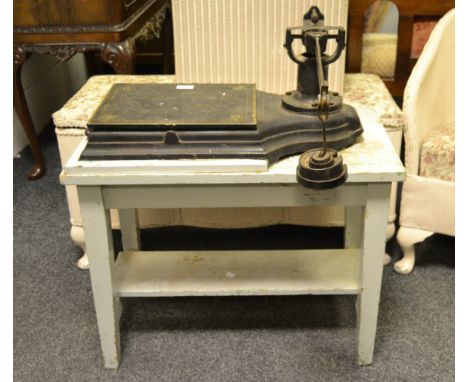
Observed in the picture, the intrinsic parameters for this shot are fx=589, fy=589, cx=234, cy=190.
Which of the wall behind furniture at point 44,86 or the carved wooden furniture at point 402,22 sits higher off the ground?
the carved wooden furniture at point 402,22

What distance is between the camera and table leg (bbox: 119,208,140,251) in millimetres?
1569

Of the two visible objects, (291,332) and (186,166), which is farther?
(291,332)

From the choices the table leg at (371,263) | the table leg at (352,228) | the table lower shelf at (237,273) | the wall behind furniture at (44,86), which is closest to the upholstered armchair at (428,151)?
the table leg at (352,228)

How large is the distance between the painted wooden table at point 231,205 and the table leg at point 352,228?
150 millimetres

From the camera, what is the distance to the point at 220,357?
1385 mm

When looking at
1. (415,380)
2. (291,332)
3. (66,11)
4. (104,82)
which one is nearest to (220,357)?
(291,332)

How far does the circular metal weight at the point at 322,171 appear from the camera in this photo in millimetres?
1005

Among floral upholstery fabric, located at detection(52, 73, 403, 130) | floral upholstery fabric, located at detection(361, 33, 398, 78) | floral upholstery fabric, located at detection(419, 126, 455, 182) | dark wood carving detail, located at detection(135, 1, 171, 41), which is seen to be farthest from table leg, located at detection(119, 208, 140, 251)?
floral upholstery fabric, located at detection(361, 33, 398, 78)

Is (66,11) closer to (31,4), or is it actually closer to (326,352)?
(31,4)

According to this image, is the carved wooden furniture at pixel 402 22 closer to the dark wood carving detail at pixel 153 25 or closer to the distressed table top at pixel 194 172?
the dark wood carving detail at pixel 153 25

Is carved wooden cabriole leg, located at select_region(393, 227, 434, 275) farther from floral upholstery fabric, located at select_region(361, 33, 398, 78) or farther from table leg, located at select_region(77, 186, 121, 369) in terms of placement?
table leg, located at select_region(77, 186, 121, 369)

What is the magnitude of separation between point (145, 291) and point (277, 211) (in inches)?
19.6

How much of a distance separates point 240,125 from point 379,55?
1004 mm

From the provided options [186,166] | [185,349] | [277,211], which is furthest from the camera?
[277,211]
